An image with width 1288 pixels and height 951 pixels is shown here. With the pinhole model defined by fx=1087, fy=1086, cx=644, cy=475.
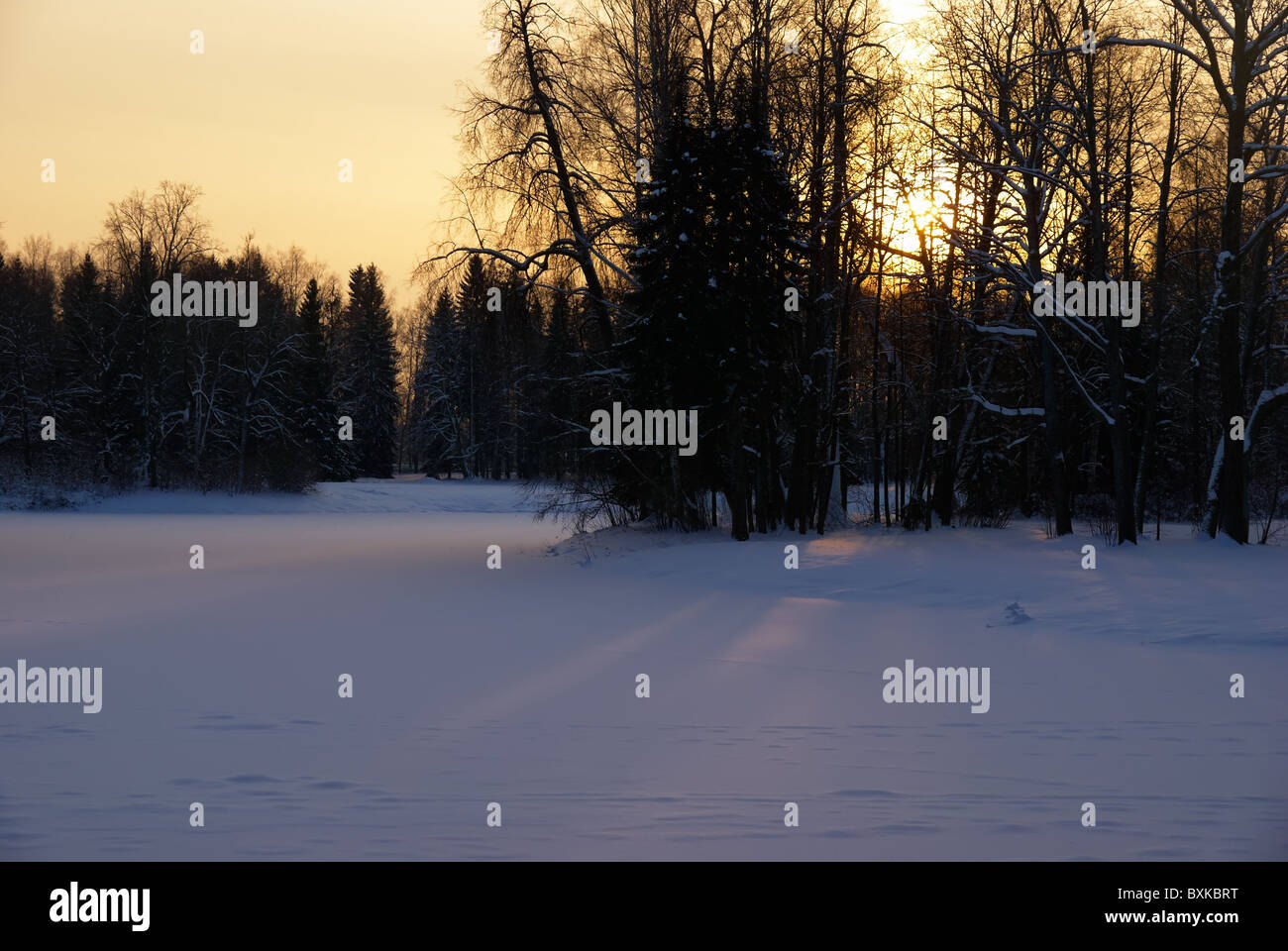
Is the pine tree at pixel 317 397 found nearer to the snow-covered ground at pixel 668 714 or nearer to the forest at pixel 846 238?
the forest at pixel 846 238

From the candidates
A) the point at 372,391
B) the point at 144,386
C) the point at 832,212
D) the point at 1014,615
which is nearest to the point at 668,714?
the point at 1014,615

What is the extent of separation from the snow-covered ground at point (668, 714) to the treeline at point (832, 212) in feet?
16.2

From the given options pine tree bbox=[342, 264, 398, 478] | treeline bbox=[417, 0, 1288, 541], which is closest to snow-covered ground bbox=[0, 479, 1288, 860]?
treeline bbox=[417, 0, 1288, 541]

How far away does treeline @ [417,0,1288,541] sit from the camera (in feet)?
73.9

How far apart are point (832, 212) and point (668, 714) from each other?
60.5 feet

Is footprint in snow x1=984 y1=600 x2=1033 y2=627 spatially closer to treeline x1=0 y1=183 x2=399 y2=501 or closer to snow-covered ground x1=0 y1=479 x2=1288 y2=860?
snow-covered ground x1=0 y1=479 x2=1288 y2=860

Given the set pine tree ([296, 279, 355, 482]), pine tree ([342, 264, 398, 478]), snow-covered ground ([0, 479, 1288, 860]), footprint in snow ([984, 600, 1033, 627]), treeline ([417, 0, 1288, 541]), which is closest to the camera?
snow-covered ground ([0, 479, 1288, 860])

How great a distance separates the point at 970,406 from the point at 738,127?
12.4 meters

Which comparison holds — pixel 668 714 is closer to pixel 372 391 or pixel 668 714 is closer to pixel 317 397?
pixel 317 397

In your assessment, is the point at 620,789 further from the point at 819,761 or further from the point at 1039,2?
the point at 1039,2

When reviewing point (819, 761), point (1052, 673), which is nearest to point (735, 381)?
point (1052, 673)

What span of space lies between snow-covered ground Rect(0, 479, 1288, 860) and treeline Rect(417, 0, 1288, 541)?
4.93 m

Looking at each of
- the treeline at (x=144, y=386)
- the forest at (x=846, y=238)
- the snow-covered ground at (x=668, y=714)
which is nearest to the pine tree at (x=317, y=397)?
the treeline at (x=144, y=386)

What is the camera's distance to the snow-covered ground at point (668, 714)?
21.0 feet
